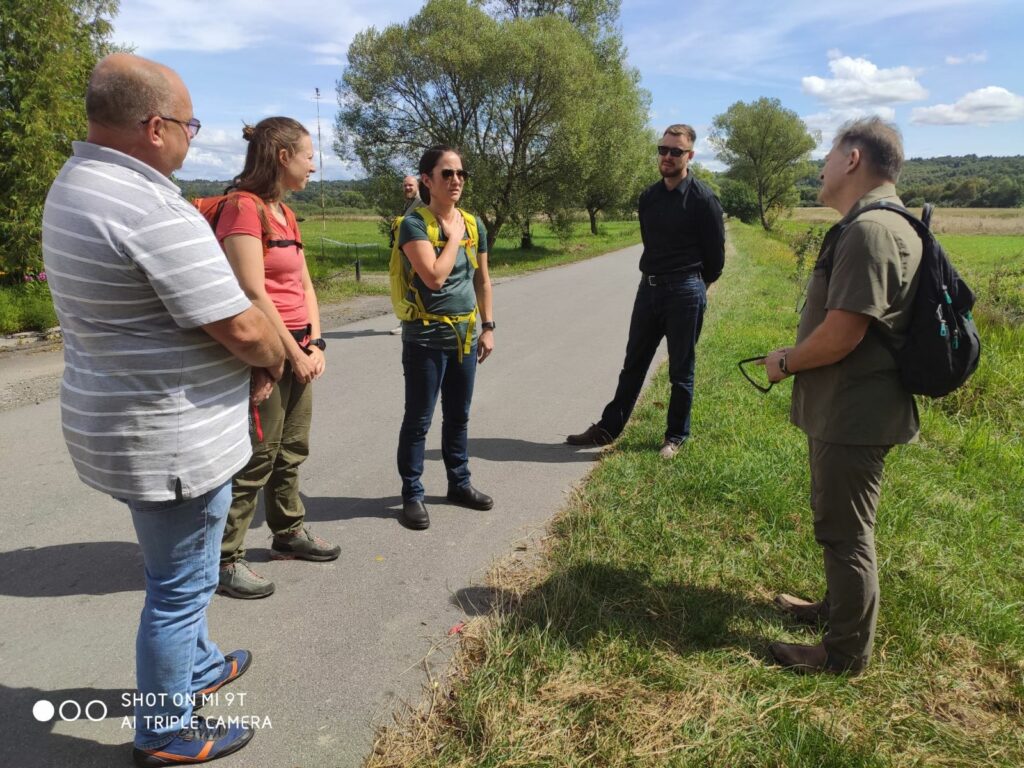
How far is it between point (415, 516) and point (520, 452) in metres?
1.50

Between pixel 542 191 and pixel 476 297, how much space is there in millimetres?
21336

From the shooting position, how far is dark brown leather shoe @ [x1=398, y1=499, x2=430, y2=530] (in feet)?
12.6

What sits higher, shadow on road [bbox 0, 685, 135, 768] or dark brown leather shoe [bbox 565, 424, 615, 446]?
dark brown leather shoe [bbox 565, 424, 615, 446]

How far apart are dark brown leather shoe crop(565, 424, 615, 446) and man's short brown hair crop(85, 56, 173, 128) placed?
4.04m

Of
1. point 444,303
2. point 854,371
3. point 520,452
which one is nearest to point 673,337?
point 520,452

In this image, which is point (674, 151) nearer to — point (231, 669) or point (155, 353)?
point (155, 353)

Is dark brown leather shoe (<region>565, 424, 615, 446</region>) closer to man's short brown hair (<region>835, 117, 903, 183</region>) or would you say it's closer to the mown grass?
the mown grass

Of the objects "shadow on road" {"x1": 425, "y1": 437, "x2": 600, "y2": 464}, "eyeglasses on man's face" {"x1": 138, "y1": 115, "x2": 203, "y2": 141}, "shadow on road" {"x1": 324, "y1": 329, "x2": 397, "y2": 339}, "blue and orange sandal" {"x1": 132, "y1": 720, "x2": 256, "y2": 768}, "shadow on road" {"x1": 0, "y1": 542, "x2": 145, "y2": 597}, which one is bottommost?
"blue and orange sandal" {"x1": 132, "y1": 720, "x2": 256, "y2": 768}

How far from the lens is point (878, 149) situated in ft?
7.94

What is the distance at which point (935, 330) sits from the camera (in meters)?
2.27

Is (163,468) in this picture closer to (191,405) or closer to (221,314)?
(191,405)

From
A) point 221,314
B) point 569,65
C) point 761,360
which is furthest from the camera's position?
point 569,65

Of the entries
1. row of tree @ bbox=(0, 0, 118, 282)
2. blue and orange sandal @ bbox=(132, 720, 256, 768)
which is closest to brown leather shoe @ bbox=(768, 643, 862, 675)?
blue and orange sandal @ bbox=(132, 720, 256, 768)

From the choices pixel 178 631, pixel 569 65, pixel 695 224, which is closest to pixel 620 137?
pixel 569 65
